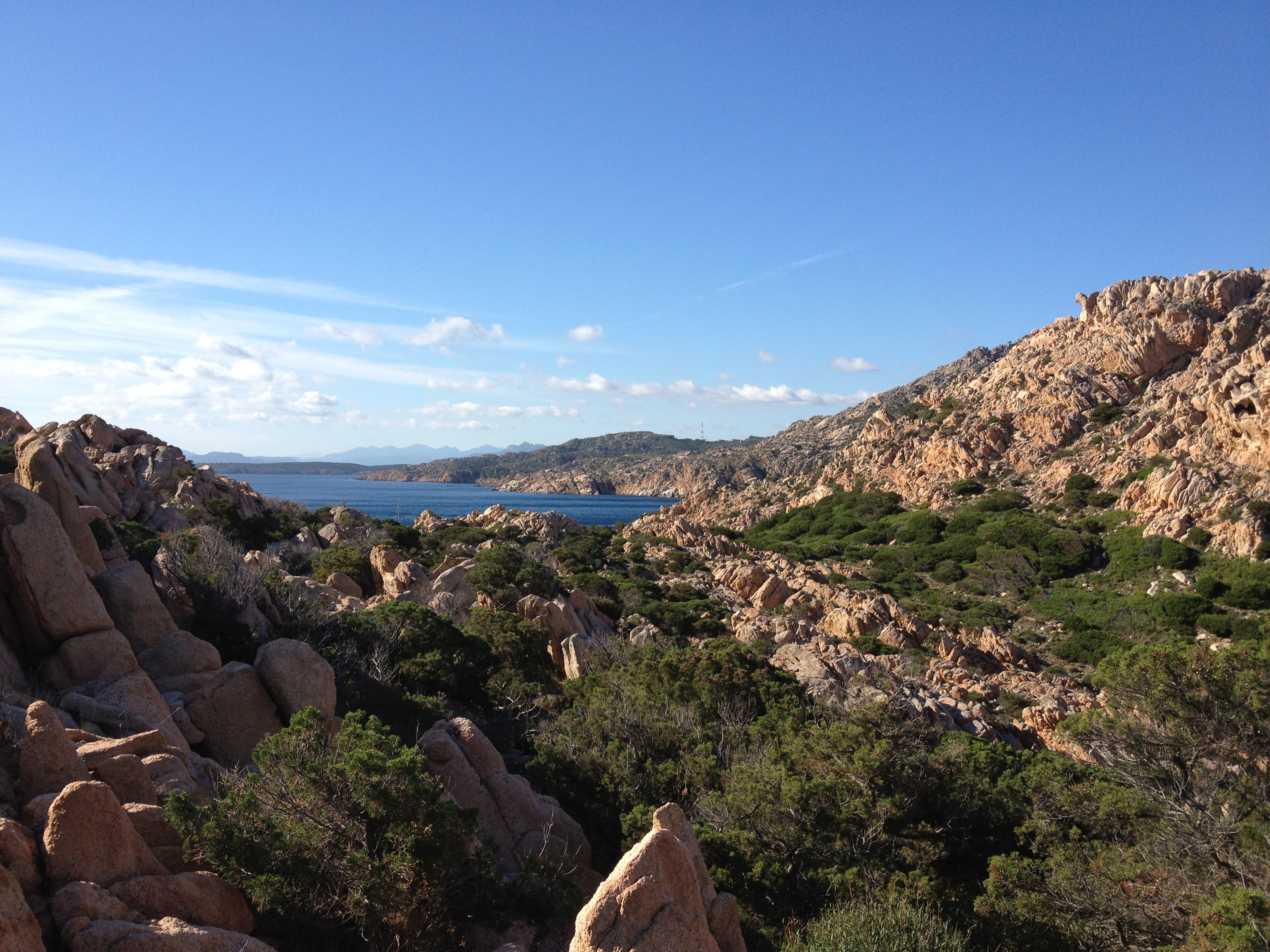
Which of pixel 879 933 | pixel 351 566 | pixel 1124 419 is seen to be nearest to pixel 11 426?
pixel 351 566

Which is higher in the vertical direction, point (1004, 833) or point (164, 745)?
point (164, 745)

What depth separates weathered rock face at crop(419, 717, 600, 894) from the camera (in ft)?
35.7

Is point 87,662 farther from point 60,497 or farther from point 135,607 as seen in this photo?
point 60,497

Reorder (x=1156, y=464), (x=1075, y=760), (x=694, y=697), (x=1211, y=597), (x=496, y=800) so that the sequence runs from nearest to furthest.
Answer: (x=496, y=800) < (x=1075, y=760) < (x=694, y=697) < (x=1211, y=597) < (x=1156, y=464)

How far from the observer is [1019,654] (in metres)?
32.8

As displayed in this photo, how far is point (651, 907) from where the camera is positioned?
7.36 meters

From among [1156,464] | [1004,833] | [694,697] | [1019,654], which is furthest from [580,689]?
[1156,464]

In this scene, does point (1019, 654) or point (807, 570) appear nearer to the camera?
point (1019, 654)

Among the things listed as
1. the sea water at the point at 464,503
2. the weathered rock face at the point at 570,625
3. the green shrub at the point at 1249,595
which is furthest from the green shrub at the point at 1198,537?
the sea water at the point at 464,503

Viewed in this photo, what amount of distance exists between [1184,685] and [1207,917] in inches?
208

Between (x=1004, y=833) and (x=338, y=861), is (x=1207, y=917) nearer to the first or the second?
(x=1004, y=833)

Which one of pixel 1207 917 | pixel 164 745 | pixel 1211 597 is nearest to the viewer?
pixel 1207 917

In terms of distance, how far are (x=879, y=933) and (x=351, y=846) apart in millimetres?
5577

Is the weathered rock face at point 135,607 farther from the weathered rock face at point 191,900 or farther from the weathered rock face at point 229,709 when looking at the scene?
the weathered rock face at point 191,900
